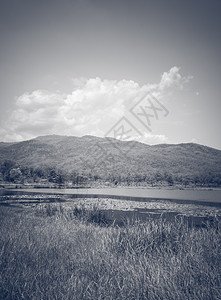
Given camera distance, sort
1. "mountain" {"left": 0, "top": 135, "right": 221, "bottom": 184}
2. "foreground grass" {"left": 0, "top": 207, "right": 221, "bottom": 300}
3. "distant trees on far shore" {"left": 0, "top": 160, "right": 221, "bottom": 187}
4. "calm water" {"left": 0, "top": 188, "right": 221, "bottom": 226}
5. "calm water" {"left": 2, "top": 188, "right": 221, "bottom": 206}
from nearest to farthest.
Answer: "foreground grass" {"left": 0, "top": 207, "right": 221, "bottom": 300}
"calm water" {"left": 0, "top": 188, "right": 221, "bottom": 226}
"calm water" {"left": 2, "top": 188, "right": 221, "bottom": 206}
"distant trees on far shore" {"left": 0, "top": 160, "right": 221, "bottom": 187}
"mountain" {"left": 0, "top": 135, "right": 221, "bottom": 184}

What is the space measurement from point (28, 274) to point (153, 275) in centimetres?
258

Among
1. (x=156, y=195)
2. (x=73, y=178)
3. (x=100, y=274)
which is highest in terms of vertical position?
(x=100, y=274)

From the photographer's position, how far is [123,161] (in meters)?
143

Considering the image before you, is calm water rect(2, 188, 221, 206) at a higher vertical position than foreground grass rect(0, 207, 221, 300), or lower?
lower

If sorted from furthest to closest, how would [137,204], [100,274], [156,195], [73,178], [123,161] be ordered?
[123,161] → [73,178] → [156,195] → [137,204] → [100,274]

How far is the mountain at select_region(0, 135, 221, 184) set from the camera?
4129 inches

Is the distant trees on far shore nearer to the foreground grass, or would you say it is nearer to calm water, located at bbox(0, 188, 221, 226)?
calm water, located at bbox(0, 188, 221, 226)

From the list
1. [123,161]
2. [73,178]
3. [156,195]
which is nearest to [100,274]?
[156,195]

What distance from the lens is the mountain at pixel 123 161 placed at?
104875mm

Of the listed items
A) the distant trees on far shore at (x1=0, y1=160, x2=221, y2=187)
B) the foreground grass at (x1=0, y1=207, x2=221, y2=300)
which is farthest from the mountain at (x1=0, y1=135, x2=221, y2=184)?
the foreground grass at (x1=0, y1=207, x2=221, y2=300)

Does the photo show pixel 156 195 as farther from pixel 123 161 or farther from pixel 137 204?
pixel 123 161

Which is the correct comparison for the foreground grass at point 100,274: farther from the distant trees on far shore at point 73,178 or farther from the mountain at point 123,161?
the mountain at point 123,161

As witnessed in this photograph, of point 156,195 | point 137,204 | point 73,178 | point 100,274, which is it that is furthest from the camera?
point 73,178

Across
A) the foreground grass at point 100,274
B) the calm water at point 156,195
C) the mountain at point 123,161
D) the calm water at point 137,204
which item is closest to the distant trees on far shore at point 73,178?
the mountain at point 123,161
